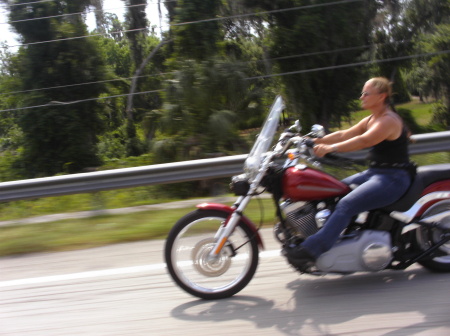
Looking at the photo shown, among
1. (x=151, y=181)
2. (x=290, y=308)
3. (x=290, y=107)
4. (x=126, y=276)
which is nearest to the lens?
(x=290, y=308)

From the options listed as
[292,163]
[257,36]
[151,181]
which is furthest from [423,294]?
[257,36]

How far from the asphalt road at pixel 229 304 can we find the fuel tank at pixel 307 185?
732mm

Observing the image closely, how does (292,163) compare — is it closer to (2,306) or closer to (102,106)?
(2,306)

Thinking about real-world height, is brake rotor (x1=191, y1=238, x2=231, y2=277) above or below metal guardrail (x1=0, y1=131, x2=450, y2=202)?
below

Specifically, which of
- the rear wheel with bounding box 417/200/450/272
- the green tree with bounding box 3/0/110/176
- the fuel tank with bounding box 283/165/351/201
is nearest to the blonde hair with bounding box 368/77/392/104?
the fuel tank with bounding box 283/165/351/201

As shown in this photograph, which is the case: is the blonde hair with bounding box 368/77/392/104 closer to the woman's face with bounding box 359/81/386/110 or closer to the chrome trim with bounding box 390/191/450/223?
the woman's face with bounding box 359/81/386/110

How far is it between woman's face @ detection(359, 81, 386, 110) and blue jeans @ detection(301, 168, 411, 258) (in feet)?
1.61

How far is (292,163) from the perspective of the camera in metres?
3.84

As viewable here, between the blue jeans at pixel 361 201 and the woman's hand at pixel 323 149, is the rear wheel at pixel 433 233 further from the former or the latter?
the woman's hand at pixel 323 149

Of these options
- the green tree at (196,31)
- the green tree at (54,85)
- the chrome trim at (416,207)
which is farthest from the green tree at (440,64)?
the chrome trim at (416,207)

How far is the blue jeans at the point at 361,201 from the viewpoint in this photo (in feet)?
12.1

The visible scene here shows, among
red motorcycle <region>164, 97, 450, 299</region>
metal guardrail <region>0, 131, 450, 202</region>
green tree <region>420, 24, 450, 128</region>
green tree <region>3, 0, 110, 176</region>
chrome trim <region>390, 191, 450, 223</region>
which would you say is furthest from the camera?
green tree <region>420, 24, 450, 128</region>

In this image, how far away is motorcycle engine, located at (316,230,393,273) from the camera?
12.2ft

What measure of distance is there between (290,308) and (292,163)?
1.04 m
